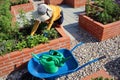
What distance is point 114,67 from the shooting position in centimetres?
435

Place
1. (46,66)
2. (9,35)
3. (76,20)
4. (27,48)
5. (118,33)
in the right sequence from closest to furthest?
(46,66), (27,48), (9,35), (118,33), (76,20)

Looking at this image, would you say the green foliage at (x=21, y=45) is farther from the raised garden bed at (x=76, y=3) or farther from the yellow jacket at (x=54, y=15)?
the raised garden bed at (x=76, y=3)

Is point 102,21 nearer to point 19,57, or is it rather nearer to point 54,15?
point 54,15

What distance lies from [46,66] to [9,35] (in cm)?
141

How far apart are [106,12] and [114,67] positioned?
1933 millimetres

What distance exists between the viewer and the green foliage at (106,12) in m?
5.46

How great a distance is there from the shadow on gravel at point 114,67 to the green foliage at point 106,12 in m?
1.33

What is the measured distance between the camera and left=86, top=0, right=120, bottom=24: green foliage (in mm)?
5465

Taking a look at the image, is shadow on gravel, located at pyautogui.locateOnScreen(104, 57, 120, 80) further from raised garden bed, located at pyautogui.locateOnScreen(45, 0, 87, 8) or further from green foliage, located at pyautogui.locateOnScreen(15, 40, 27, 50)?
raised garden bed, located at pyautogui.locateOnScreen(45, 0, 87, 8)

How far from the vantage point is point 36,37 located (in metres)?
4.41

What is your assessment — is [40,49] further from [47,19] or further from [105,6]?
[105,6]

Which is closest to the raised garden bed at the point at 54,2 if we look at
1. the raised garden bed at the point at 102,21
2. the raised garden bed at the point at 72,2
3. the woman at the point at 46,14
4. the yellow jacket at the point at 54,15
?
the raised garden bed at the point at 72,2

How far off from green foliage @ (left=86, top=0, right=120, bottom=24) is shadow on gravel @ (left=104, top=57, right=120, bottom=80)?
1.33 m

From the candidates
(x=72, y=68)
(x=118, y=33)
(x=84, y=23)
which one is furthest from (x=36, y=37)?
(x=118, y=33)
